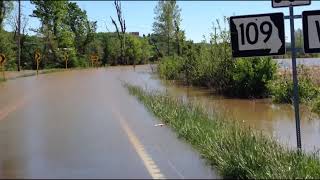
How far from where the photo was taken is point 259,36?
27.7 ft

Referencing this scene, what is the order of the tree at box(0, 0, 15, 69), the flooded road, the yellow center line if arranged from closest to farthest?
the yellow center line
the flooded road
the tree at box(0, 0, 15, 69)

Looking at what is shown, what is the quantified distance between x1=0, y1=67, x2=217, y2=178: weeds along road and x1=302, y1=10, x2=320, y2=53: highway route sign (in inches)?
90.8

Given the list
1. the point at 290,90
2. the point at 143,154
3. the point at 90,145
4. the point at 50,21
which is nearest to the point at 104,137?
the point at 90,145

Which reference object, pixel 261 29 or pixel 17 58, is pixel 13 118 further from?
pixel 17 58

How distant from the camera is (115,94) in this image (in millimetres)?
24531

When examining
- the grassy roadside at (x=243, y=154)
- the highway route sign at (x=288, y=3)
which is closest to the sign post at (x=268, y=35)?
the highway route sign at (x=288, y=3)

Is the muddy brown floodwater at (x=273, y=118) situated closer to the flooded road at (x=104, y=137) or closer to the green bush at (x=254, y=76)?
the flooded road at (x=104, y=137)

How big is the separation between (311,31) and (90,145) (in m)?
4.80

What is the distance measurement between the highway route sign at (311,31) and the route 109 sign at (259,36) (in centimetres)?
33

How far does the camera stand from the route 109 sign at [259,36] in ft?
27.6

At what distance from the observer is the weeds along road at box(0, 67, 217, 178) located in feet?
28.5

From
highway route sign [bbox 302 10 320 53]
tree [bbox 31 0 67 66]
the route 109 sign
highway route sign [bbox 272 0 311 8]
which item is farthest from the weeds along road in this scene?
tree [bbox 31 0 67 66]

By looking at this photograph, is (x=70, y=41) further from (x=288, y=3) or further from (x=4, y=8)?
(x=288, y=3)

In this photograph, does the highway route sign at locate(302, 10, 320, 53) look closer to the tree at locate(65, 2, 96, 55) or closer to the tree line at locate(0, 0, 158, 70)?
the tree line at locate(0, 0, 158, 70)
